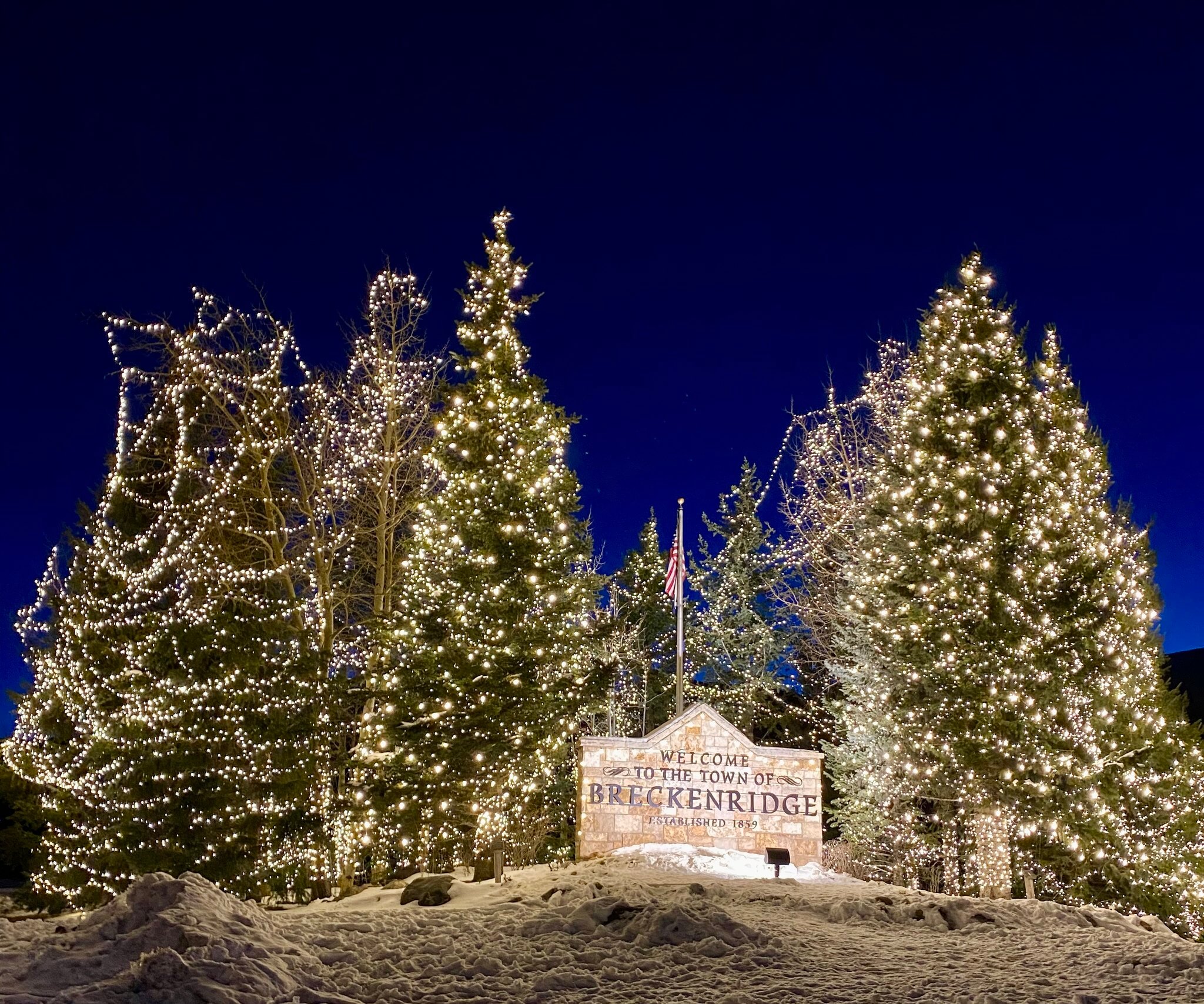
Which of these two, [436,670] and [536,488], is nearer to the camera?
[436,670]

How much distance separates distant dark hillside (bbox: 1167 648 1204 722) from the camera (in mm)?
33812

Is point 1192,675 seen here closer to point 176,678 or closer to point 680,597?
point 680,597

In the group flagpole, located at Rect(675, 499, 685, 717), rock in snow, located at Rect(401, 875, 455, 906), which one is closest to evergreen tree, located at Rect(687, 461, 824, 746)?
flagpole, located at Rect(675, 499, 685, 717)

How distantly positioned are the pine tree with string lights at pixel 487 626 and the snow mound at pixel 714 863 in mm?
2024

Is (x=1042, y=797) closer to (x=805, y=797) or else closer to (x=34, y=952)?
(x=805, y=797)

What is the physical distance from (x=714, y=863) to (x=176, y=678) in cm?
802

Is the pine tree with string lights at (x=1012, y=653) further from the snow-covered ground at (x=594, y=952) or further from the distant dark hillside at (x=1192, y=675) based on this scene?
the distant dark hillside at (x=1192, y=675)

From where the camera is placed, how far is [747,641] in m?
26.3

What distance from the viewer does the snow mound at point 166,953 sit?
5398 mm

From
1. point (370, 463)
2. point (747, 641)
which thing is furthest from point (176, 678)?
point (747, 641)

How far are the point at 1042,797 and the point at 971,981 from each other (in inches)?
269

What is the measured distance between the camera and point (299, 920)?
8.13 m

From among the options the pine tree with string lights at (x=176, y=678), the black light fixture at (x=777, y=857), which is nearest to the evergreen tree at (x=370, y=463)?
the pine tree with string lights at (x=176, y=678)

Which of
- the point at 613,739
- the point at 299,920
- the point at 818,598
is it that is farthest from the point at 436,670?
the point at 818,598
